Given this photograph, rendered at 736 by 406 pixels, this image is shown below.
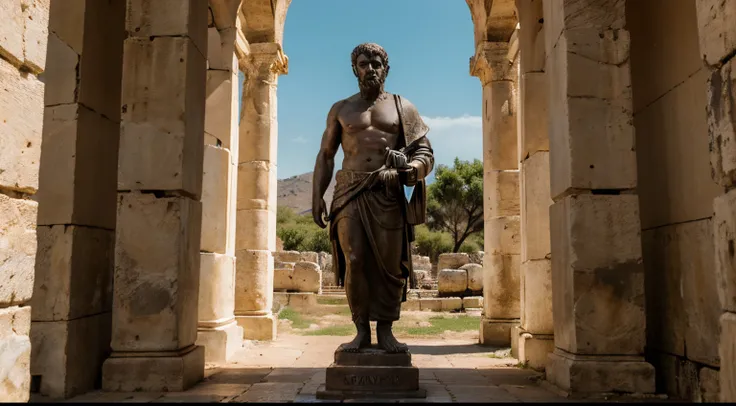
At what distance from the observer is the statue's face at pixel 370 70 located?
17.5ft

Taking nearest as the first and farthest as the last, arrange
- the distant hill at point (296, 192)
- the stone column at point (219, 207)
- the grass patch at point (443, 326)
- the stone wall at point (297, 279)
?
the stone column at point (219, 207), the grass patch at point (443, 326), the stone wall at point (297, 279), the distant hill at point (296, 192)

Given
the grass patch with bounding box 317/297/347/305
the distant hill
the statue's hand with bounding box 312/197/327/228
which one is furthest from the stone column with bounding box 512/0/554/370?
the distant hill

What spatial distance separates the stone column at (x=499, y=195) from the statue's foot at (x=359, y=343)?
14.9 feet

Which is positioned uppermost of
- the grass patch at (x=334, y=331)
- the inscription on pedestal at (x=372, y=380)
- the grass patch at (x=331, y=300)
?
the grass patch at (x=331, y=300)

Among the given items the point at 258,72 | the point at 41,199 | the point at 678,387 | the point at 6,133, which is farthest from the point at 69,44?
the point at 678,387

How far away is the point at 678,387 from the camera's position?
5.14 metres

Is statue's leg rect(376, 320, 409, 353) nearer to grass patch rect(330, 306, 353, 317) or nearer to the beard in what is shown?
the beard

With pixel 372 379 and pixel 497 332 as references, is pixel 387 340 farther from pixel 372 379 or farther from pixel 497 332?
pixel 497 332

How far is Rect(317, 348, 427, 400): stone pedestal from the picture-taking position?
4785mm

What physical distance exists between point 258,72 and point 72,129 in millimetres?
5268

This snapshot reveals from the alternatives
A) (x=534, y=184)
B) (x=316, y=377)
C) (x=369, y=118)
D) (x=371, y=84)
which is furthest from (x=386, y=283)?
(x=534, y=184)

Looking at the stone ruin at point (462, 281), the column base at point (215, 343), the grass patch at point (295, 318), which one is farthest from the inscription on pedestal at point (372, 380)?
the stone ruin at point (462, 281)

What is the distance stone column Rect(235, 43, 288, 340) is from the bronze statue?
467 centimetres

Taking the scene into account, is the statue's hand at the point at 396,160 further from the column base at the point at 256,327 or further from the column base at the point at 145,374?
the column base at the point at 256,327
